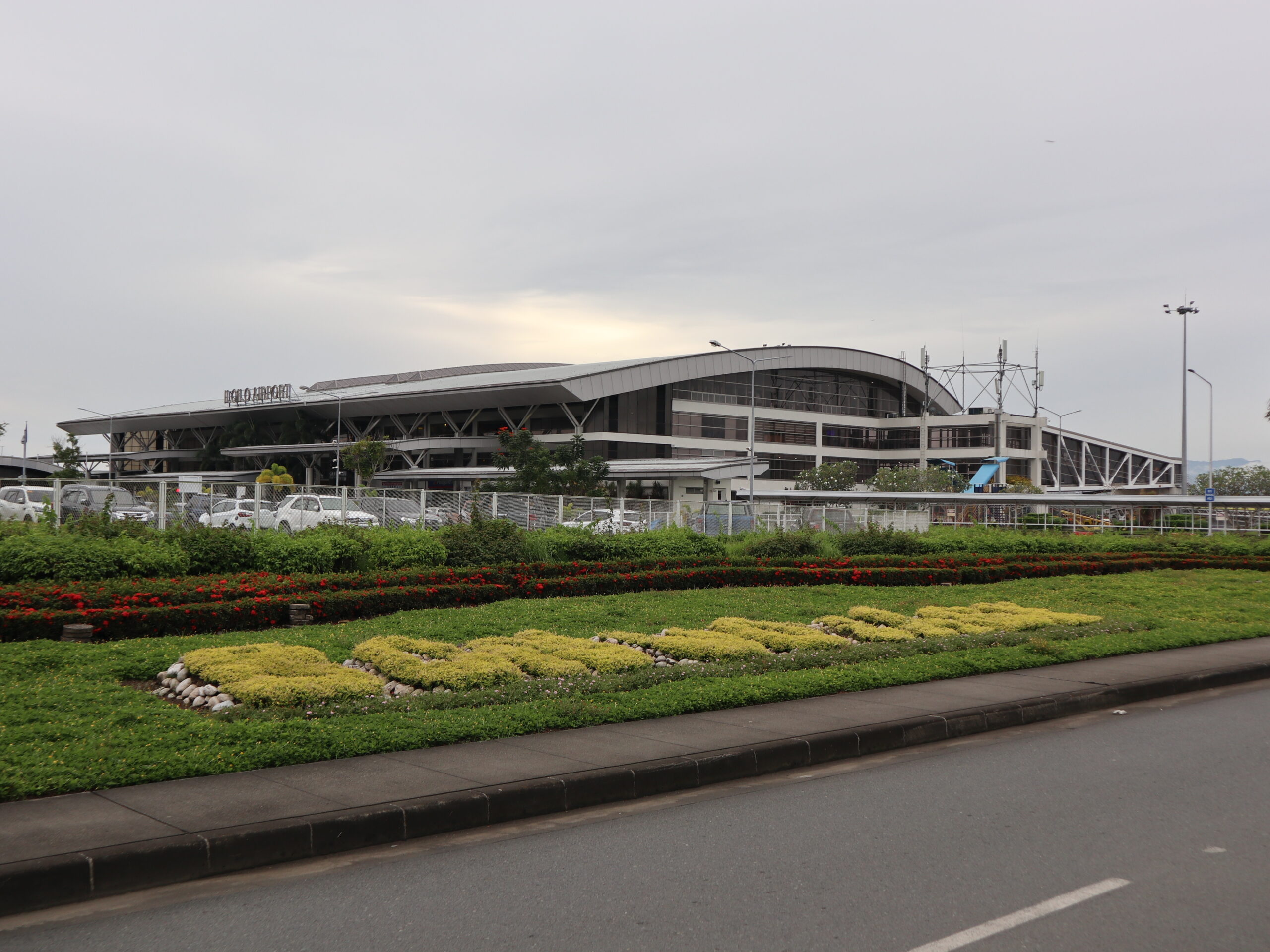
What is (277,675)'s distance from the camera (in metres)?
9.78

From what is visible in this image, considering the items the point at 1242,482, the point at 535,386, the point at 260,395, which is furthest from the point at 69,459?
the point at 1242,482

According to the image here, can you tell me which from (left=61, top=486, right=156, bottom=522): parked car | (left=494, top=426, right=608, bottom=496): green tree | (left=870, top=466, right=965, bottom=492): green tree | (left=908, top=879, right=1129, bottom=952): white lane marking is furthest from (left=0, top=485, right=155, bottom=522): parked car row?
(left=870, top=466, right=965, bottom=492): green tree

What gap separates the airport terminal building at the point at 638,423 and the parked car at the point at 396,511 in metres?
32.3

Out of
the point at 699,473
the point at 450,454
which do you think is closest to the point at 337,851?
the point at 699,473

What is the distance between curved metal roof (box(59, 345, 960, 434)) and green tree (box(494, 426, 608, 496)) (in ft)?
45.8

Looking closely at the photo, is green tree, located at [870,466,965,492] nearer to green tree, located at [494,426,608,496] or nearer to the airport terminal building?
the airport terminal building

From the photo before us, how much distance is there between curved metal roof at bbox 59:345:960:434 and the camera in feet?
243

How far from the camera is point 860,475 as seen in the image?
95250 mm

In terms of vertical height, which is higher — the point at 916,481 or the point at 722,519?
the point at 916,481

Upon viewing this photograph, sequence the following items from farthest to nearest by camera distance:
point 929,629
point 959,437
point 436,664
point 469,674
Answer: point 959,437 → point 929,629 → point 436,664 → point 469,674

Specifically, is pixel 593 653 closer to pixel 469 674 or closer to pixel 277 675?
pixel 469 674

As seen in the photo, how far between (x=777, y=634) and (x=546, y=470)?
42.2 m

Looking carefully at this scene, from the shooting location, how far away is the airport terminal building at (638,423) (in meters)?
75.4

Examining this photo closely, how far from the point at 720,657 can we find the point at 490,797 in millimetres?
5957
